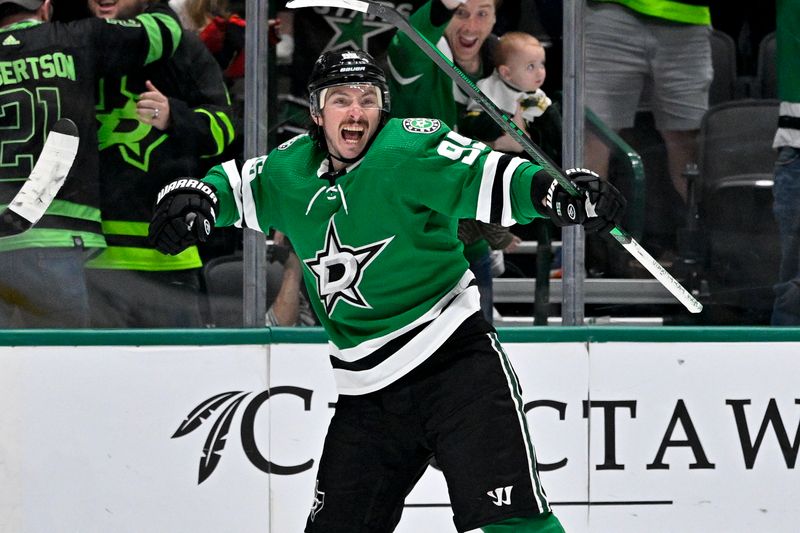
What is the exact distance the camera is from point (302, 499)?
12.3ft

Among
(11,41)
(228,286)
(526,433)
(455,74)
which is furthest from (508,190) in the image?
(11,41)

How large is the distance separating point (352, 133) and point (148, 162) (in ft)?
3.31

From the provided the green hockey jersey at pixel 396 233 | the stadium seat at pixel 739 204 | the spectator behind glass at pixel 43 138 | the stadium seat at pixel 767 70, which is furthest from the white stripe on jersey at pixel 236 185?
the stadium seat at pixel 767 70

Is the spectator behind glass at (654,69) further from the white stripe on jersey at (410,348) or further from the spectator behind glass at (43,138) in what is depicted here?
the spectator behind glass at (43,138)

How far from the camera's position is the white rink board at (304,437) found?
368cm

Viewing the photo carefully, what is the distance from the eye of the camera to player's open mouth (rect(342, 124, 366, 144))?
2.91 meters

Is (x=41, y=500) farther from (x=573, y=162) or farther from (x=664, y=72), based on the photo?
(x=664, y=72)

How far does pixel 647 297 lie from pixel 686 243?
0.20m

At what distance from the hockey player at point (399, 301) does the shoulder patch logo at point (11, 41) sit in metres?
1.00

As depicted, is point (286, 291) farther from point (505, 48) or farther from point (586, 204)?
point (586, 204)

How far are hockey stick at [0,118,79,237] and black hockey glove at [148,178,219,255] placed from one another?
0.87 m

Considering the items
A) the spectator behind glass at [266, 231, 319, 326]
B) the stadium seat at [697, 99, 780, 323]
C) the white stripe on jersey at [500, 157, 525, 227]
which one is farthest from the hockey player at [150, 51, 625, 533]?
the stadium seat at [697, 99, 780, 323]

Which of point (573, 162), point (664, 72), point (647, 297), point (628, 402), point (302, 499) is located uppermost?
point (664, 72)

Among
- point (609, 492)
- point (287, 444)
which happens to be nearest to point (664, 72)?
point (609, 492)
